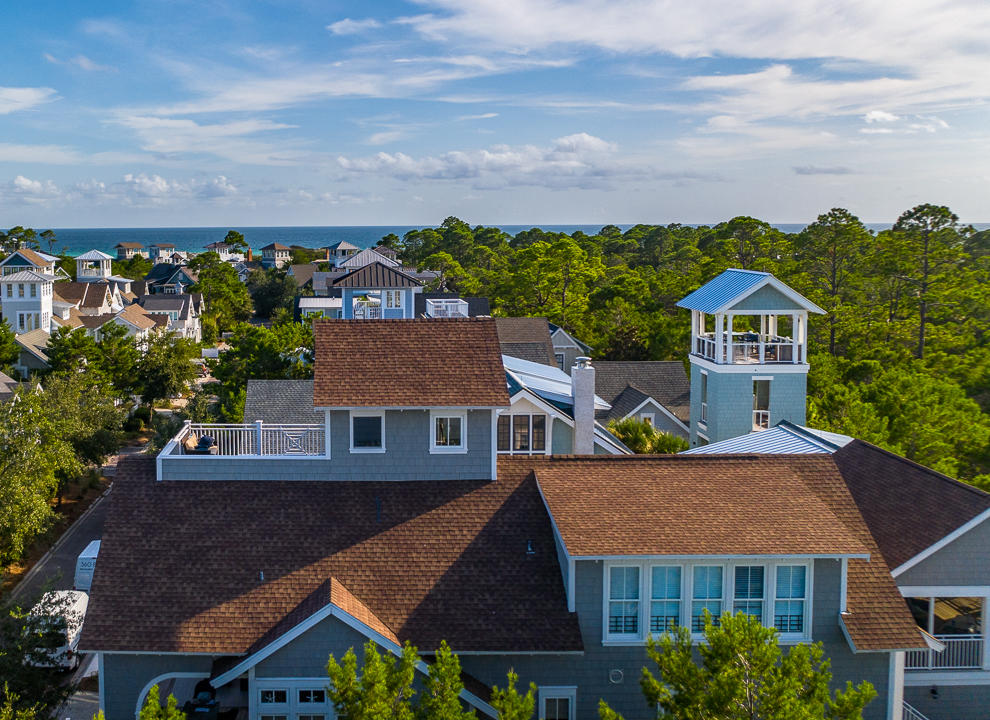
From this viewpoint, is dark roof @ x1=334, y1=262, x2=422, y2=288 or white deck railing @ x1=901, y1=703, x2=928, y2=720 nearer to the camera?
white deck railing @ x1=901, y1=703, x2=928, y2=720

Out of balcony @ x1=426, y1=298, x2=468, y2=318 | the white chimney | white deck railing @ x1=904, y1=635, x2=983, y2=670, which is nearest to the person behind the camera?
white deck railing @ x1=904, y1=635, x2=983, y2=670

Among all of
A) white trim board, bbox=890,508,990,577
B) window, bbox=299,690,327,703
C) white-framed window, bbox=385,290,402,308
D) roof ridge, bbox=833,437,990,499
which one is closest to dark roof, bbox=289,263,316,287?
white-framed window, bbox=385,290,402,308

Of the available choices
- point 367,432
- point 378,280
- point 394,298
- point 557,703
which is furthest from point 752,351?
point 378,280

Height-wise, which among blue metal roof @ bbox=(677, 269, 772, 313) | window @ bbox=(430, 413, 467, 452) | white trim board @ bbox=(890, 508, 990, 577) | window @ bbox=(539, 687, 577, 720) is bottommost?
window @ bbox=(539, 687, 577, 720)

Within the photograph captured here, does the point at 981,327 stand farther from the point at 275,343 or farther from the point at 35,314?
the point at 35,314

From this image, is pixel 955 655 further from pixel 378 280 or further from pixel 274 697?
pixel 378 280

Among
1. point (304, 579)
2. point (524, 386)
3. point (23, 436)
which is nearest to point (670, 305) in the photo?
point (524, 386)

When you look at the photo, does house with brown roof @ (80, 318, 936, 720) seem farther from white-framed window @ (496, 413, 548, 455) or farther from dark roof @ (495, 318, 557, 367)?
dark roof @ (495, 318, 557, 367)
